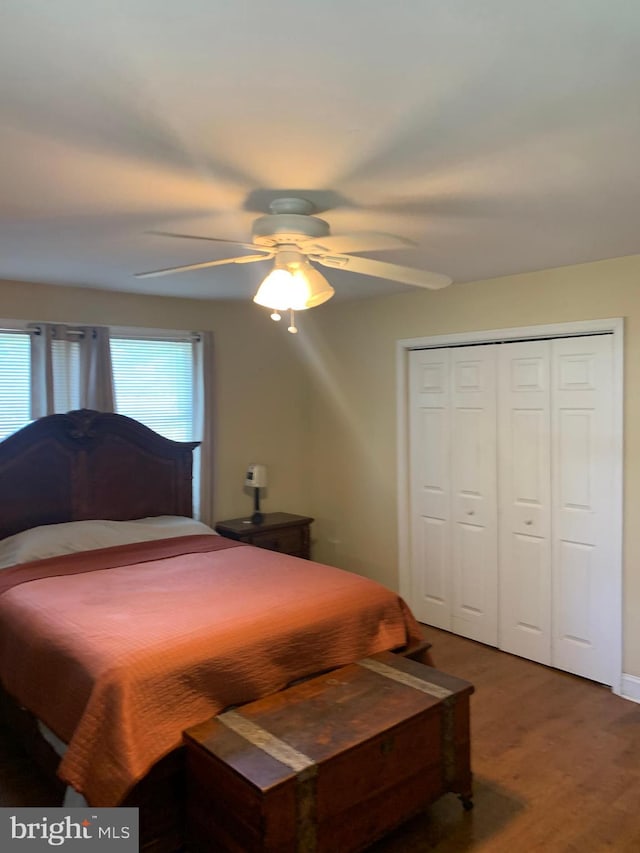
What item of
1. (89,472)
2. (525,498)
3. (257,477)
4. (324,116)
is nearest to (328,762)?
(324,116)

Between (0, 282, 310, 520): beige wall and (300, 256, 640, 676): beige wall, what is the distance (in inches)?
7.2

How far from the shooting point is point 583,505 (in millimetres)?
3662

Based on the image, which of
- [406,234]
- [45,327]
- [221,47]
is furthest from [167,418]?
[221,47]

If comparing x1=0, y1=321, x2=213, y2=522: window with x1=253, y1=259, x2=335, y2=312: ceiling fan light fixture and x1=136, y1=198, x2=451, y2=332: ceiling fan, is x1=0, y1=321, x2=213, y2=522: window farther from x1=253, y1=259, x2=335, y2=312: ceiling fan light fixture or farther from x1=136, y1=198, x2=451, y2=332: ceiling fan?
x1=253, y1=259, x2=335, y2=312: ceiling fan light fixture

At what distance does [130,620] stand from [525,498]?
2.48 meters

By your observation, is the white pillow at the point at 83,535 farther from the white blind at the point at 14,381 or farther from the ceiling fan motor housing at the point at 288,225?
the ceiling fan motor housing at the point at 288,225

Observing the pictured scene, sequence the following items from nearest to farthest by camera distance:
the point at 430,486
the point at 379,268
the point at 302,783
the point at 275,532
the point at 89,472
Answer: the point at 302,783 < the point at 379,268 < the point at 89,472 < the point at 430,486 < the point at 275,532

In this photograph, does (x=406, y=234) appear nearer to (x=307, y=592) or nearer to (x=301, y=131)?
(x=301, y=131)

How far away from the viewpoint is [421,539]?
4625 millimetres

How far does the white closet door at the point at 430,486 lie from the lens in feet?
14.5

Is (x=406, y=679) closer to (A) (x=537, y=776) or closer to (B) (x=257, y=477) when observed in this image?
(A) (x=537, y=776)

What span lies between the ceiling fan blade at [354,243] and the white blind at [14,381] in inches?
89.4

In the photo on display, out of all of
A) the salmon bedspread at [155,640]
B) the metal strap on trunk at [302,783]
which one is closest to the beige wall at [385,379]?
the salmon bedspread at [155,640]

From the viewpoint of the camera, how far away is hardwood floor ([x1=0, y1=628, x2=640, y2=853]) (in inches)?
93.7
